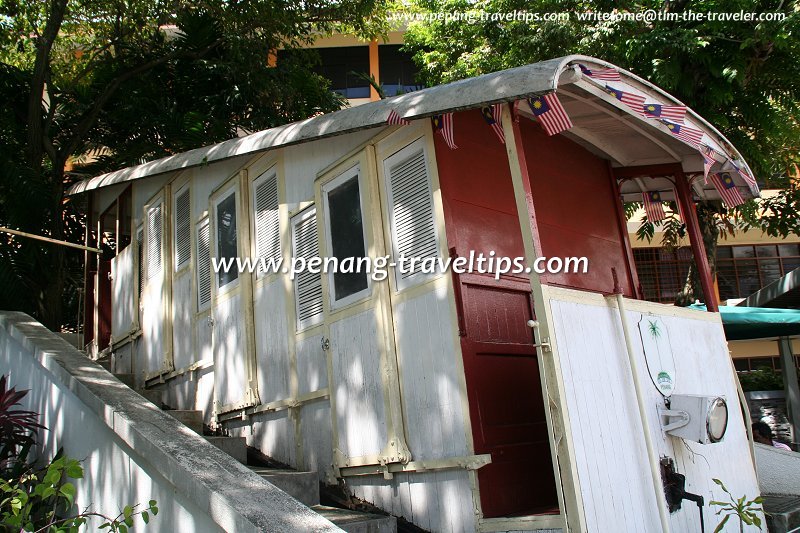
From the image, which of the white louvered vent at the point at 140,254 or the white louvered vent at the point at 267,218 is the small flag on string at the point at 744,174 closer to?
the white louvered vent at the point at 267,218

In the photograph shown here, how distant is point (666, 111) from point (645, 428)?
2275mm

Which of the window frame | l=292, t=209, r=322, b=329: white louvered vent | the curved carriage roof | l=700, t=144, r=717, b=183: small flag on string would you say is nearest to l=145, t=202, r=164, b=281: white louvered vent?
the curved carriage roof

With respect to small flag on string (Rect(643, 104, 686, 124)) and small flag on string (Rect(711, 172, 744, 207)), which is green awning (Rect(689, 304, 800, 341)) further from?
small flag on string (Rect(643, 104, 686, 124))

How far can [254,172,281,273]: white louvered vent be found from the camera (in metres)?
6.78

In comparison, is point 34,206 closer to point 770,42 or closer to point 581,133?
point 581,133

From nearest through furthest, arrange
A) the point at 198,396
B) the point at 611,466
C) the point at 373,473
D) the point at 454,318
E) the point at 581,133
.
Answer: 1. the point at 611,466
2. the point at 454,318
3. the point at 373,473
4. the point at 581,133
5. the point at 198,396

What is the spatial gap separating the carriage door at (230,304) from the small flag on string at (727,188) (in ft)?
14.7

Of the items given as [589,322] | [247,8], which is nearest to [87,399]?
[589,322]

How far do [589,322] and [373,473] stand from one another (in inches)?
81.7

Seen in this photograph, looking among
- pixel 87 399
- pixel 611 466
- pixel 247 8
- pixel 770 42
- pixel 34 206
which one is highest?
pixel 247 8

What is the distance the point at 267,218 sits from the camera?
691 centimetres

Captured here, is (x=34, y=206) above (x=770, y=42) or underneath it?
underneath

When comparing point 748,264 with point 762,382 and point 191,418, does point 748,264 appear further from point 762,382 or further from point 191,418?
point 191,418

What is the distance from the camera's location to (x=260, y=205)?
7.01 meters
